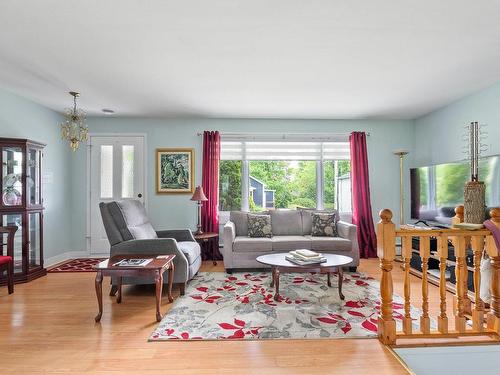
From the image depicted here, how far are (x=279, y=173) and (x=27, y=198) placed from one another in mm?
3712

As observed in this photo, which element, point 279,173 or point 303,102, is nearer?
point 303,102

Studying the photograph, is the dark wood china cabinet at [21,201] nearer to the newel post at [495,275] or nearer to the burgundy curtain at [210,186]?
the burgundy curtain at [210,186]

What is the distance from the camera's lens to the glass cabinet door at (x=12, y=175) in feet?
11.9

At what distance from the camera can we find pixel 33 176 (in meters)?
3.95

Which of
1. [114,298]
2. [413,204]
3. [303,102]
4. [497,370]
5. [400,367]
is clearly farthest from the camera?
[413,204]

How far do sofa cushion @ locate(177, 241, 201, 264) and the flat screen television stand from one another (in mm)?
3304

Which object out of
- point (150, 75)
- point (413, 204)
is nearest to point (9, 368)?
point (150, 75)

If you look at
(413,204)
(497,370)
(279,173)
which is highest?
(279,173)

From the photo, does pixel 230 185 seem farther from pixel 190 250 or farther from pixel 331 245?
pixel 331 245

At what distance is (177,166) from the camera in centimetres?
508

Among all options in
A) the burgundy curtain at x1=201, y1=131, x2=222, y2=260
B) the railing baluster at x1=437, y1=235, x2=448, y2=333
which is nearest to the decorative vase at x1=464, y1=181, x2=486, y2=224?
the railing baluster at x1=437, y1=235, x2=448, y2=333

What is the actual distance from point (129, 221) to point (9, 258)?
4.40ft

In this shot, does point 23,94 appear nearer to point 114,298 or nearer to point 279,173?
point 114,298

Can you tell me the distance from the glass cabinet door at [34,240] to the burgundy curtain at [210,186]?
2.28 meters
